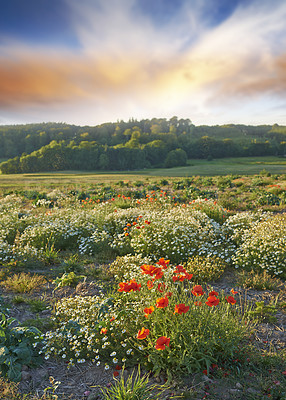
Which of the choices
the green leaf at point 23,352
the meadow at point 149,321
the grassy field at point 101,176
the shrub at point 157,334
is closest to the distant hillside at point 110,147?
the grassy field at point 101,176

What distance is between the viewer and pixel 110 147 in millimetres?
60844

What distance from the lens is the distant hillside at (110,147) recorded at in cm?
5350

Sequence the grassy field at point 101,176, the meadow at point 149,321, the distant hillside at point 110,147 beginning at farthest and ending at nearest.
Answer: the distant hillside at point 110,147 < the grassy field at point 101,176 < the meadow at point 149,321

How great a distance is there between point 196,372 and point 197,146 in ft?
229

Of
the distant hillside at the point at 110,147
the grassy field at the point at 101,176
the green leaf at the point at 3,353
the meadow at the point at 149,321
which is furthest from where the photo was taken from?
Result: the distant hillside at the point at 110,147

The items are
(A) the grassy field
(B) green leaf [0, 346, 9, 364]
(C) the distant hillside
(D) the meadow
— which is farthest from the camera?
(C) the distant hillside

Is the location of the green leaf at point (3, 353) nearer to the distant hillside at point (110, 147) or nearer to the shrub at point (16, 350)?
the shrub at point (16, 350)

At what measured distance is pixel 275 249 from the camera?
18.0ft

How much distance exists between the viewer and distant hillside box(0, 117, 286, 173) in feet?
176

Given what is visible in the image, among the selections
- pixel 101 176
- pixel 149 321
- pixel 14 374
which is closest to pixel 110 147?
pixel 101 176

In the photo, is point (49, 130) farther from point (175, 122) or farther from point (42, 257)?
point (42, 257)

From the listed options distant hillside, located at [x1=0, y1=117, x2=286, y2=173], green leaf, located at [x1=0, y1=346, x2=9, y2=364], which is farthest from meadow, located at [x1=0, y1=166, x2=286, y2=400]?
distant hillside, located at [x1=0, y1=117, x2=286, y2=173]

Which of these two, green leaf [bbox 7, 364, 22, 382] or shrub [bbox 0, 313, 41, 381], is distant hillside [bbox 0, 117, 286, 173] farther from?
green leaf [bbox 7, 364, 22, 382]

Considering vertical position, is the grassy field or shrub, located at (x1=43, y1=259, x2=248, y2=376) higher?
shrub, located at (x1=43, y1=259, x2=248, y2=376)
